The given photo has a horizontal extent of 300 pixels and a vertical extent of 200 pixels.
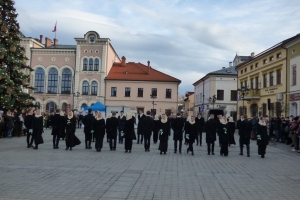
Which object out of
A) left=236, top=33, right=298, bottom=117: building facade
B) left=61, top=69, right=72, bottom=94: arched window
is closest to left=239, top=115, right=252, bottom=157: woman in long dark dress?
left=236, top=33, right=298, bottom=117: building facade

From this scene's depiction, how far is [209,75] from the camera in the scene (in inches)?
2598

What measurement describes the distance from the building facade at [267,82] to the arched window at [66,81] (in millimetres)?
31969

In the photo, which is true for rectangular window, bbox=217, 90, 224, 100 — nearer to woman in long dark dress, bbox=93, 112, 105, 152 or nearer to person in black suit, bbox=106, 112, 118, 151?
person in black suit, bbox=106, 112, 118, 151

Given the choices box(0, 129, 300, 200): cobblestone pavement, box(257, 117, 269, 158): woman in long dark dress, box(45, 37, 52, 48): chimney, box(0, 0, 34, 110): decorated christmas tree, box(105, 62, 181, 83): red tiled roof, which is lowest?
box(0, 129, 300, 200): cobblestone pavement

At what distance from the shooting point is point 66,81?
6562 centimetres

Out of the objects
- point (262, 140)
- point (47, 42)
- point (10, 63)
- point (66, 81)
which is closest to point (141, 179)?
point (262, 140)

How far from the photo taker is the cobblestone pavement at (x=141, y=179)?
7.55 m

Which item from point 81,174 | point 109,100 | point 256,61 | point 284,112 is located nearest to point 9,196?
point 81,174

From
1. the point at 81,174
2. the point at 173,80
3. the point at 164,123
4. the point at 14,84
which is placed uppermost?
the point at 173,80

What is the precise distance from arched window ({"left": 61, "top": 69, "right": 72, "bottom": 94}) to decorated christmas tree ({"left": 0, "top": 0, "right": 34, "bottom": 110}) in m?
38.8

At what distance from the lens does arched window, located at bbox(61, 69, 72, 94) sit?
2575 inches

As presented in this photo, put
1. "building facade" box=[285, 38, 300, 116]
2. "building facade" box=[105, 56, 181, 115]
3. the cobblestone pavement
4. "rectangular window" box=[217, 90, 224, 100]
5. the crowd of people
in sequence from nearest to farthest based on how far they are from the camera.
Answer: the cobblestone pavement, the crowd of people, "building facade" box=[285, 38, 300, 116], "rectangular window" box=[217, 90, 224, 100], "building facade" box=[105, 56, 181, 115]

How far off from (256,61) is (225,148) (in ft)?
106

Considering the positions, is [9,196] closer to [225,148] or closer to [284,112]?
[225,148]
